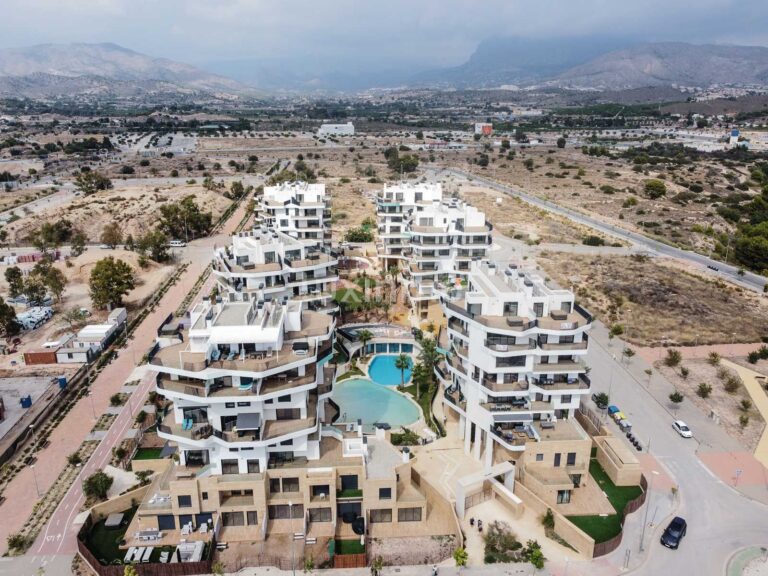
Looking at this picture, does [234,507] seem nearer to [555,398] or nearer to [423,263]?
[555,398]

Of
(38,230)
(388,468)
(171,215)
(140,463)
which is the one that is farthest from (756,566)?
(38,230)

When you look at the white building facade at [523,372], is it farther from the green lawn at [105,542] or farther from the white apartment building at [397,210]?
the white apartment building at [397,210]

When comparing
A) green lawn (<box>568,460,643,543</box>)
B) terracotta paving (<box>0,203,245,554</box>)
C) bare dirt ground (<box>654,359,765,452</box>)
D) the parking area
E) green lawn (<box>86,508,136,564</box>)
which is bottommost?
bare dirt ground (<box>654,359,765,452</box>)

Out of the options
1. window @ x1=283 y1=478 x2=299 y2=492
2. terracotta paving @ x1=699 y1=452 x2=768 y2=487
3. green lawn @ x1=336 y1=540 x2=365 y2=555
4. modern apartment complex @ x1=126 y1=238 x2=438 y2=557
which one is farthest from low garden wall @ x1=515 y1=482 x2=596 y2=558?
window @ x1=283 y1=478 x2=299 y2=492

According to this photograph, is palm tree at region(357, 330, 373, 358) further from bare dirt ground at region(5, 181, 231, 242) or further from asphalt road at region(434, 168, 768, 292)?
bare dirt ground at region(5, 181, 231, 242)

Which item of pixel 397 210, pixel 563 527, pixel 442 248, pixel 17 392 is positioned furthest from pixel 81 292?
pixel 563 527

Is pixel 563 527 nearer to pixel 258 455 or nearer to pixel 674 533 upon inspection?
pixel 674 533

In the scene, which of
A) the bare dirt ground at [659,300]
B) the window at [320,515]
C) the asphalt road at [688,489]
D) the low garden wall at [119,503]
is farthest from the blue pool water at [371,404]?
the bare dirt ground at [659,300]
